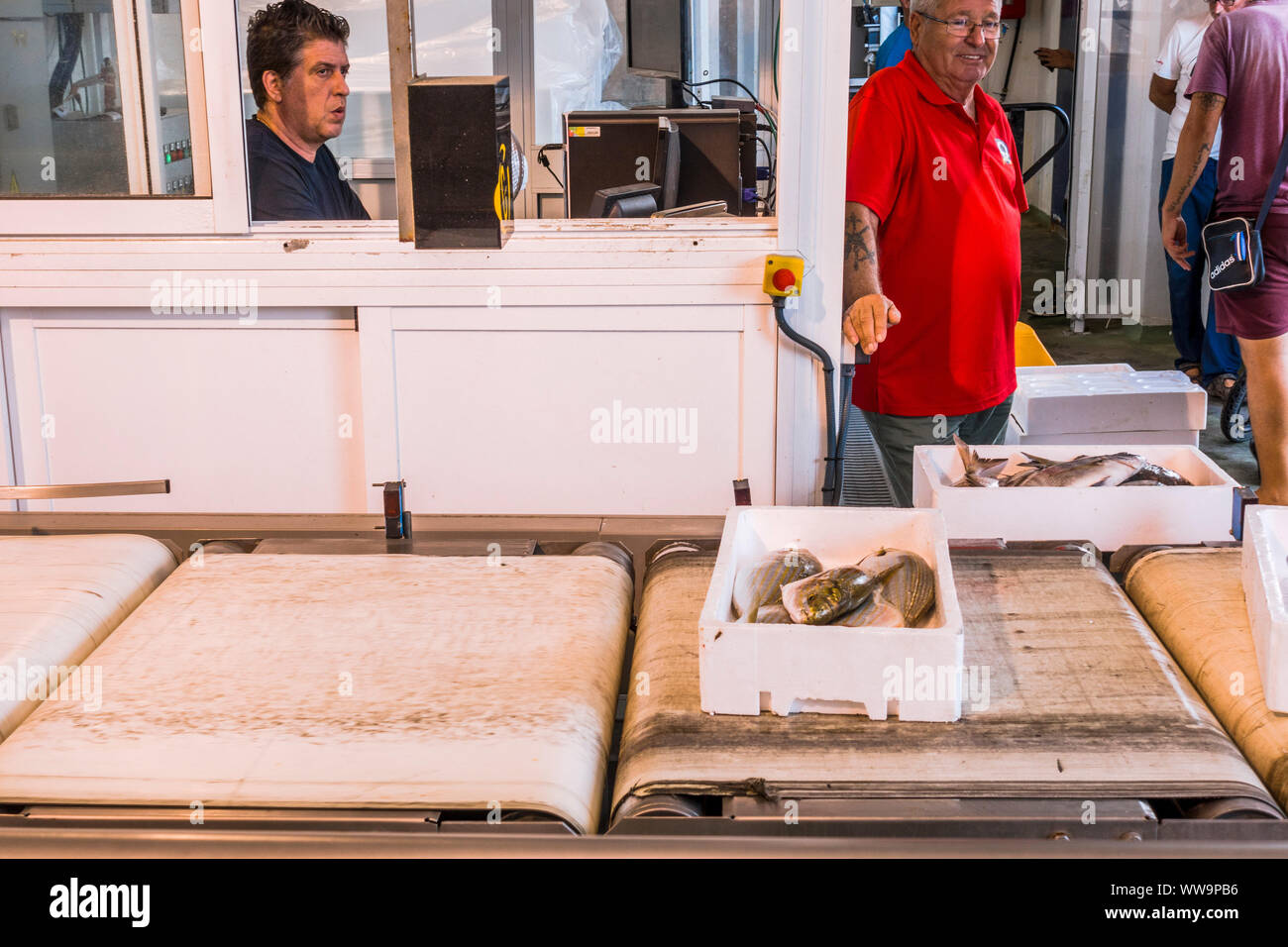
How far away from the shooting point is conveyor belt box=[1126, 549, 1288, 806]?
3.28 ft

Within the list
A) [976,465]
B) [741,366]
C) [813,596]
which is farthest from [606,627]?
[741,366]

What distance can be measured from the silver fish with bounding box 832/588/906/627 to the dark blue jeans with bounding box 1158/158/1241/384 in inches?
184

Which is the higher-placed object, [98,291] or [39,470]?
[98,291]

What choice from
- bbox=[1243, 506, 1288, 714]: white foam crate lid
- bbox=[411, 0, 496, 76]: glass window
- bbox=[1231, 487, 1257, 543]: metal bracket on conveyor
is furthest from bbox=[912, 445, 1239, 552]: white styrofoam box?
bbox=[411, 0, 496, 76]: glass window

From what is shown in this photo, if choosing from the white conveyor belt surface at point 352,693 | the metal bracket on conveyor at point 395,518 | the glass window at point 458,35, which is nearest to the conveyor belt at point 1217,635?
the white conveyor belt surface at point 352,693

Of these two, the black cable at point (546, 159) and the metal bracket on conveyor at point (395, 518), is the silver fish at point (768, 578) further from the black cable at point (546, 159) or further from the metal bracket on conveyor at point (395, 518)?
the black cable at point (546, 159)

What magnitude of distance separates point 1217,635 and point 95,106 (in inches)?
95.5

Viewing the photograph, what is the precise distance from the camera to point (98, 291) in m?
2.43

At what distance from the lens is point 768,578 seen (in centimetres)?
118

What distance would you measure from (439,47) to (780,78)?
393cm

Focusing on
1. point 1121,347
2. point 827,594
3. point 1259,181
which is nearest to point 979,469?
point 827,594

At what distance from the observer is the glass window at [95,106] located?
7.99ft
